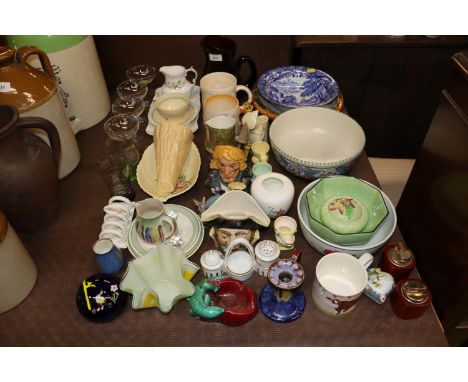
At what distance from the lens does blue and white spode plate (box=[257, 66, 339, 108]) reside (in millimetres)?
1324

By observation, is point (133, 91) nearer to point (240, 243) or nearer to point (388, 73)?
point (240, 243)

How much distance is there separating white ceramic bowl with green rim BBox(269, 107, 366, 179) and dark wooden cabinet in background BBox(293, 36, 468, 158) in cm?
41

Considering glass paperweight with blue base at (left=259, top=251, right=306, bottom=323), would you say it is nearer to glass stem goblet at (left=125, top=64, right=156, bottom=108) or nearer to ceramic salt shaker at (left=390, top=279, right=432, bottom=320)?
ceramic salt shaker at (left=390, top=279, right=432, bottom=320)

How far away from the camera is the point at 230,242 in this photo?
3.15 ft

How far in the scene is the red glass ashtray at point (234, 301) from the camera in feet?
2.80

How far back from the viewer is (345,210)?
3.26 ft

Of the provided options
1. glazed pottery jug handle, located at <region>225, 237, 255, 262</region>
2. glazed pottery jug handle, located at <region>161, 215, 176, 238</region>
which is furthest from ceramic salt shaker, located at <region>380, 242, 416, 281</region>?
glazed pottery jug handle, located at <region>161, 215, 176, 238</region>

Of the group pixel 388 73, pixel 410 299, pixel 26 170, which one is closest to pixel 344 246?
pixel 410 299

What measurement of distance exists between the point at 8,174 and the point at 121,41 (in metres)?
0.94

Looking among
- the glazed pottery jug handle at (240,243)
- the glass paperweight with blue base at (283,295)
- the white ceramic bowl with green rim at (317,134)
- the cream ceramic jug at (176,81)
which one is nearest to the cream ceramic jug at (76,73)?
the cream ceramic jug at (176,81)

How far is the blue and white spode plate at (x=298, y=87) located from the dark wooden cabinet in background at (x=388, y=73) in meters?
0.19

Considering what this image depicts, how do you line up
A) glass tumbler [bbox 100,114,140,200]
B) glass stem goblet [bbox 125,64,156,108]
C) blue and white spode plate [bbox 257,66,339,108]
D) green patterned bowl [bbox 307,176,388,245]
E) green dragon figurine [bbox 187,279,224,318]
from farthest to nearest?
glass stem goblet [bbox 125,64,156,108]
blue and white spode plate [bbox 257,66,339,108]
glass tumbler [bbox 100,114,140,200]
green patterned bowl [bbox 307,176,388,245]
green dragon figurine [bbox 187,279,224,318]

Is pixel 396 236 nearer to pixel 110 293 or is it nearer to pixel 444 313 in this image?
pixel 444 313

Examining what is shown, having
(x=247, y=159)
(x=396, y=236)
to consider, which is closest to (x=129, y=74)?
(x=247, y=159)
